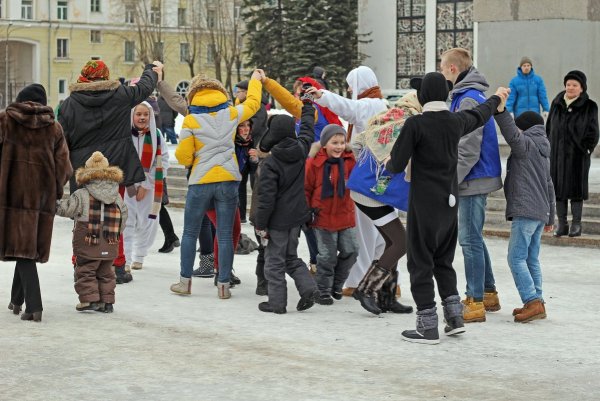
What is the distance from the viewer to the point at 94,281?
9.16m

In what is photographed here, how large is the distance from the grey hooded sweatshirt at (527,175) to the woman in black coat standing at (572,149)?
15.8ft

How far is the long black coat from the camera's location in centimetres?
1376

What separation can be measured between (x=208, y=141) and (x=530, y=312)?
2796 mm

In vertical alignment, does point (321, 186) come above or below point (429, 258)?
above

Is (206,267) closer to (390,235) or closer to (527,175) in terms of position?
(390,235)

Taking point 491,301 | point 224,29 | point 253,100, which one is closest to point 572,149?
point 491,301

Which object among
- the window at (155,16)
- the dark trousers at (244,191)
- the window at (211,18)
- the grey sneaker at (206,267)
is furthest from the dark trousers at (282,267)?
the window at (155,16)

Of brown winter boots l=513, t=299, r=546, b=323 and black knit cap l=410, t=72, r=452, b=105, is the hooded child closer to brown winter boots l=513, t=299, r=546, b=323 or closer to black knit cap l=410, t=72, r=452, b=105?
black knit cap l=410, t=72, r=452, b=105

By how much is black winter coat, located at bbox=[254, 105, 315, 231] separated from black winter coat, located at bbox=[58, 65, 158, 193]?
4.62 feet

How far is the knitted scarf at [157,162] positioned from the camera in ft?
36.9

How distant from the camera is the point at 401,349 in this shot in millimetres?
7887

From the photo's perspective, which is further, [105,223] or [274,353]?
[105,223]

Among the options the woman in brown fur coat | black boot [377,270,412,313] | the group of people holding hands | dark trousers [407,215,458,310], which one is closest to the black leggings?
the group of people holding hands

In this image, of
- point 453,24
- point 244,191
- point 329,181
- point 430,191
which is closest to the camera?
point 430,191
